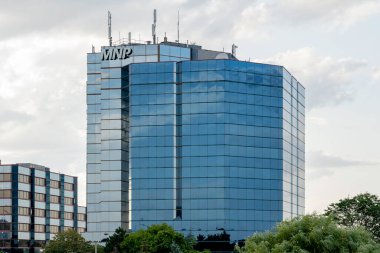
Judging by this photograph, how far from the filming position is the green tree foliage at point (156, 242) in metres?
131

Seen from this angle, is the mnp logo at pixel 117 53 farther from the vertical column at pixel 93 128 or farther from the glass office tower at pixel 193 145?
the vertical column at pixel 93 128

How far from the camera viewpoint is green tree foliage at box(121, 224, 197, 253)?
13100 centimetres

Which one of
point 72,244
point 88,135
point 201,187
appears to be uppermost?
point 88,135

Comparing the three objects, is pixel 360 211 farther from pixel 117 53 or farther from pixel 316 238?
pixel 316 238

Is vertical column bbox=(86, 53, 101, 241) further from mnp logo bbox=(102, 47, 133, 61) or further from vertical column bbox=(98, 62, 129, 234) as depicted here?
vertical column bbox=(98, 62, 129, 234)

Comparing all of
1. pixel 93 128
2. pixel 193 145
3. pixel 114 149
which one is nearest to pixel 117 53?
pixel 93 128

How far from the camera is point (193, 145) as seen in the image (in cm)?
15700

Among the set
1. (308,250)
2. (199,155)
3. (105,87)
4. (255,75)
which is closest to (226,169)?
(199,155)

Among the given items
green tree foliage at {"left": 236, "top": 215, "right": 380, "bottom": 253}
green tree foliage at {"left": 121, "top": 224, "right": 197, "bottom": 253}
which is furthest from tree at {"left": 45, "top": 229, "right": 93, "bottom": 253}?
green tree foliage at {"left": 236, "top": 215, "right": 380, "bottom": 253}

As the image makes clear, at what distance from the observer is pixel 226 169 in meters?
157

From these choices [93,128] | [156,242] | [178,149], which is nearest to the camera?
[156,242]

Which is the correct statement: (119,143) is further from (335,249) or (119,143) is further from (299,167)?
(335,249)

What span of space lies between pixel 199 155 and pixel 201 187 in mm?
5603

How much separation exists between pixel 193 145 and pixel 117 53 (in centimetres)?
2448
